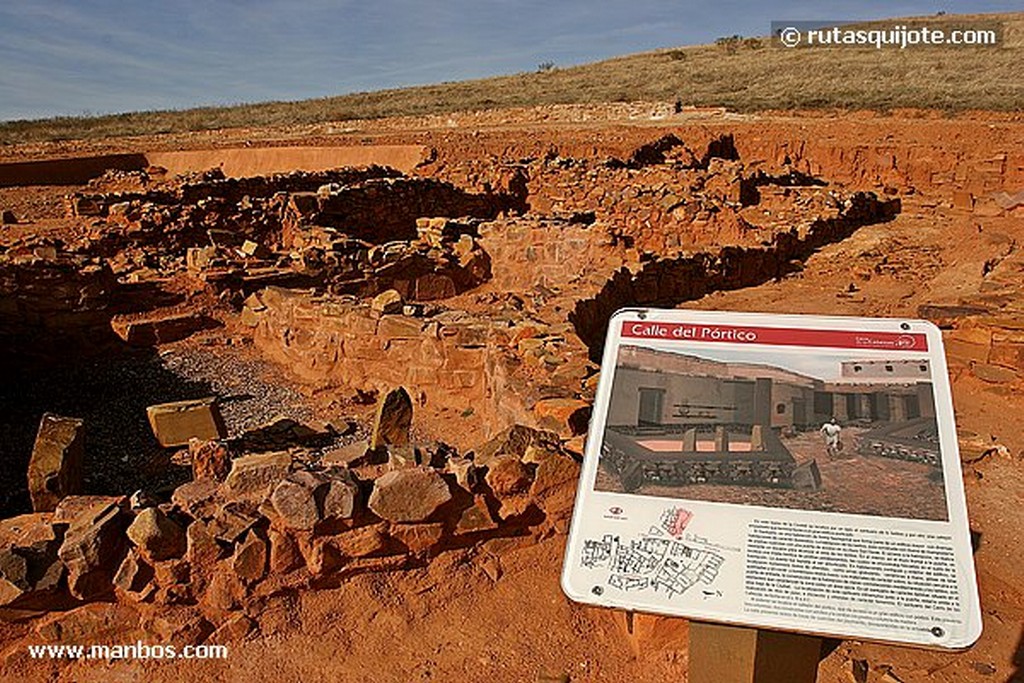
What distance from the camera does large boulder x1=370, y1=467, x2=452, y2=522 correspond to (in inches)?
164

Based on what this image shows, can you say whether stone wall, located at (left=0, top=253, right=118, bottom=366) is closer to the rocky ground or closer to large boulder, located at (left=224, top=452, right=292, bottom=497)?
the rocky ground

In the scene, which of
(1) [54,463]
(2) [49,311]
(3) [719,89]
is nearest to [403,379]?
(1) [54,463]

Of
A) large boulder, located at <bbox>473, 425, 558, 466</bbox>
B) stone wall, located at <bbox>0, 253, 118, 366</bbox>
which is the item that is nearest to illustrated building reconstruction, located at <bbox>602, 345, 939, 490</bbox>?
large boulder, located at <bbox>473, 425, 558, 466</bbox>

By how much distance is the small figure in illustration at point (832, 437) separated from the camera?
273cm

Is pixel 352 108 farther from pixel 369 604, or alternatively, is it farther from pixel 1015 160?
pixel 369 604

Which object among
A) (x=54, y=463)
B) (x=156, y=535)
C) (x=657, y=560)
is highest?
(x=657, y=560)

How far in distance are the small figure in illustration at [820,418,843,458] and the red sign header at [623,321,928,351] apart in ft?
1.15

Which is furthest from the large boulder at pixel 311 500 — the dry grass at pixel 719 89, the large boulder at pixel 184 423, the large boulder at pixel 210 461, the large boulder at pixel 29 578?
the dry grass at pixel 719 89

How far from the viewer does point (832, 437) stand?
2771 millimetres

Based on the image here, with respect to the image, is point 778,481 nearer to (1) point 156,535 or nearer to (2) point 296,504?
(2) point 296,504

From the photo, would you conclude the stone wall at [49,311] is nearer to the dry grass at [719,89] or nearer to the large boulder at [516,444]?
the large boulder at [516,444]

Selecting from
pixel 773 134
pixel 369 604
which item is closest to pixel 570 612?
pixel 369 604

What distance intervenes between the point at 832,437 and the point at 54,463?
5373 millimetres

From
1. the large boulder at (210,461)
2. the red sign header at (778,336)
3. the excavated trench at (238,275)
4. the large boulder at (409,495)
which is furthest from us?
the excavated trench at (238,275)
